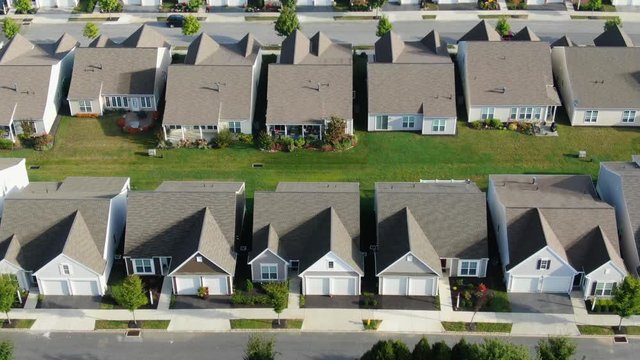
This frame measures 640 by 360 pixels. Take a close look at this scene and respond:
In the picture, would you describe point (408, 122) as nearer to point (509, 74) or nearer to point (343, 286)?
point (509, 74)

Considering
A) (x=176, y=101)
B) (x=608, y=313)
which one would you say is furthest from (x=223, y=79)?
(x=608, y=313)

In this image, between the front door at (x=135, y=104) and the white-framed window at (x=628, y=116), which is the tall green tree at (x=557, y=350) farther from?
the front door at (x=135, y=104)

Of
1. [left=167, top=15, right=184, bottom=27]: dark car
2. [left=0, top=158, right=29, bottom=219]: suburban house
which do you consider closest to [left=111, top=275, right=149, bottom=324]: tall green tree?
[left=0, top=158, right=29, bottom=219]: suburban house

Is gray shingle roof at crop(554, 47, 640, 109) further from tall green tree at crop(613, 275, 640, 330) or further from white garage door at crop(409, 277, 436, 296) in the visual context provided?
white garage door at crop(409, 277, 436, 296)

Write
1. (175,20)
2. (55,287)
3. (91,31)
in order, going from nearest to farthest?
(55,287)
(91,31)
(175,20)

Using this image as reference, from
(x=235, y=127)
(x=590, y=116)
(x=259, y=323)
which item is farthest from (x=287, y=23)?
(x=259, y=323)

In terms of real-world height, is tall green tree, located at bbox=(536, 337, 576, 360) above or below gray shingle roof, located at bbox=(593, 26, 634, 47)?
below
